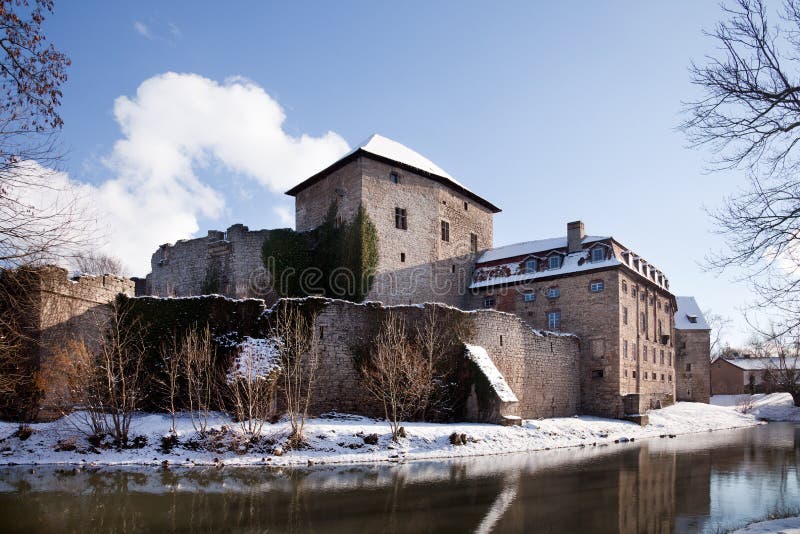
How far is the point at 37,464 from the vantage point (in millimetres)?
17188

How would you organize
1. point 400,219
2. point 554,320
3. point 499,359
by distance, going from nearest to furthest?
point 499,359 → point 400,219 → point 554,320

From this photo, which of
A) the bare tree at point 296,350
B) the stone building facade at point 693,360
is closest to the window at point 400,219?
the bare tree at point 296,350

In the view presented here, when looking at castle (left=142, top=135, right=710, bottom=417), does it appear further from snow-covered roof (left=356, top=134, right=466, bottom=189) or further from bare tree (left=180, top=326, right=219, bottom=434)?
bare tree (left=180, top=326, right=219, bottom=434)

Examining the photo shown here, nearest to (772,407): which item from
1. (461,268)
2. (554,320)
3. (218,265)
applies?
(554,320)

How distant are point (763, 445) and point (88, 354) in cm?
2903

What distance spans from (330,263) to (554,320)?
574 inches

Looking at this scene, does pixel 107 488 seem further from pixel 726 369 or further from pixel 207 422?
pixel 726 369

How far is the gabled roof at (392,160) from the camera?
3297cm

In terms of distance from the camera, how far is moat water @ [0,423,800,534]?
1098cm

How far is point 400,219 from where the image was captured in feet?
112

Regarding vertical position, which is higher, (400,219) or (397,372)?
(400,219)

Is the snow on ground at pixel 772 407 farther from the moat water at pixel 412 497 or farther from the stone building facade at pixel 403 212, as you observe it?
the moat water at pixel 412 497

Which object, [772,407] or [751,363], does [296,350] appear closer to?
[772,407]

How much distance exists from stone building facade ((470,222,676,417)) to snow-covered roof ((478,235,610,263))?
0.07m
